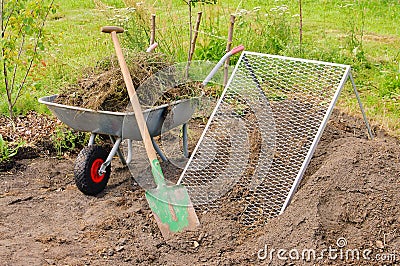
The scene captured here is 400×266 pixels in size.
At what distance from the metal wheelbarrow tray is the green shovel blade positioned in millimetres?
304

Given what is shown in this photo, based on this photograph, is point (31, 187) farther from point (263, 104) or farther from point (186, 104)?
point (263, 104)

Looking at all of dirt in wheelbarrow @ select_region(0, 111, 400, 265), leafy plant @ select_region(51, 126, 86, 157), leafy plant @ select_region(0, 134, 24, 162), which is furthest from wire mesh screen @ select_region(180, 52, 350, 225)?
leafy plant @ select_region(0, 134, 24, 162)

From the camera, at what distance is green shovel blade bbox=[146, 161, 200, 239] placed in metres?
3.61

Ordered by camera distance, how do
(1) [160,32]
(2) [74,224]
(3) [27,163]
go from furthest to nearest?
(1) [160,32] → (3) [27,163] → (2) [74,224]

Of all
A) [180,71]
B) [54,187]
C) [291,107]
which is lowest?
[54,187]

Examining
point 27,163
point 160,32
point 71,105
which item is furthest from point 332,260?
point 160,32

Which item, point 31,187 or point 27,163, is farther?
point 27,163

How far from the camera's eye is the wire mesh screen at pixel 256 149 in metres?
3.80

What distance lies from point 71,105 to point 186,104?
0.78 meters

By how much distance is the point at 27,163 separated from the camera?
15.3ft

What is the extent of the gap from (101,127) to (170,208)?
2.49 feet

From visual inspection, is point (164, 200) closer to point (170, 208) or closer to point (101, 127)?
point (170, 208)

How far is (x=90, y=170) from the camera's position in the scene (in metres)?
3.96

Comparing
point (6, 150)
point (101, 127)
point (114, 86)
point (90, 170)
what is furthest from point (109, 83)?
point (6, 150)
